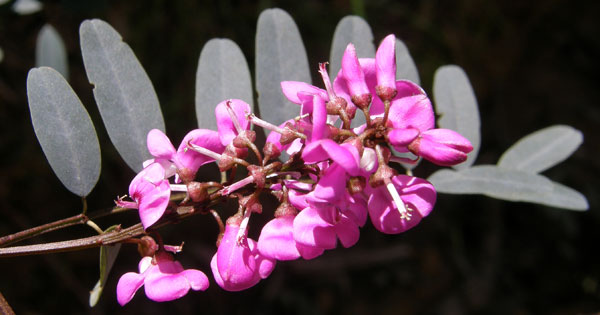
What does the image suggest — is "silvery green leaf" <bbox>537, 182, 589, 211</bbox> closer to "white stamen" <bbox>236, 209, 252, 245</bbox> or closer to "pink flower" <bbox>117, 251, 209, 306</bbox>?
"white stamen" <bbox>236, 209, 252, 245</bbox>

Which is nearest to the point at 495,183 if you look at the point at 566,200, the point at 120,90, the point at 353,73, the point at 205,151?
the point at 566,200

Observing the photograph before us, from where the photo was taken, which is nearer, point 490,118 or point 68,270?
point 68,270

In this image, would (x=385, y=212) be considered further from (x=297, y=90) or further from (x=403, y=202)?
(x=297, y=90)

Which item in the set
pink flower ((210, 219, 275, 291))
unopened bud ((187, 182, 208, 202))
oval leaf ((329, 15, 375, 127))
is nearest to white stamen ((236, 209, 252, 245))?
pink flower ((210, 219, 275, 291))

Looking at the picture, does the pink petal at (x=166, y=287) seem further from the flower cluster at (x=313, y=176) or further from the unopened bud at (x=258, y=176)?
the unopened bud at (x=258, y=176)

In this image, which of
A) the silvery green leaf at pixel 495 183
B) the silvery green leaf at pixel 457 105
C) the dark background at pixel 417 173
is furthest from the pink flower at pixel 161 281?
the dark background at pixel 417 173

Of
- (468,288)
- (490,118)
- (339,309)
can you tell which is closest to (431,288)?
(468,288)

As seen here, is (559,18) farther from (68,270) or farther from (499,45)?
(68,270)
